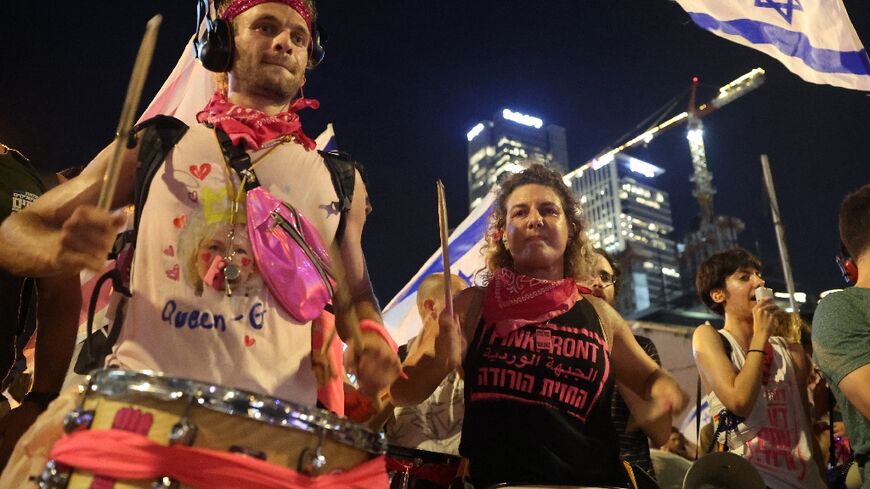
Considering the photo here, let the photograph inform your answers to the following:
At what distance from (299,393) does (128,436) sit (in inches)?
22.2

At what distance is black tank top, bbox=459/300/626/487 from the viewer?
2.75m

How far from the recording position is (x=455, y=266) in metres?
7.98

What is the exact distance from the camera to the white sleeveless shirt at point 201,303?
5.82 ft

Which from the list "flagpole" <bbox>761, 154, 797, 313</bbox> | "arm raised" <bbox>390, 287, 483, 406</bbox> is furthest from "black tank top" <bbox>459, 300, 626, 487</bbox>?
"flagpole" <bbox>761, 154, 797, 313</bbox>

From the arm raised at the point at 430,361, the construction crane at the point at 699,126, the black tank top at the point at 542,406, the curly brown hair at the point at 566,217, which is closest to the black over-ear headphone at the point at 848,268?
the curly brown hair at the point at 566,217

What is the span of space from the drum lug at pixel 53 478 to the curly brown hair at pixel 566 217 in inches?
98.1

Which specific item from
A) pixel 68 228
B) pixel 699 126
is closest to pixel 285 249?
pixel 68 228

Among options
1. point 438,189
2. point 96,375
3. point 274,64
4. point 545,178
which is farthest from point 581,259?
point 96,375

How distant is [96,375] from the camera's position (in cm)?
146

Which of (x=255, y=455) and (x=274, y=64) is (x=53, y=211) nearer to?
(x=274, y=64)

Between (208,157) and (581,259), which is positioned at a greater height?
(581,259)

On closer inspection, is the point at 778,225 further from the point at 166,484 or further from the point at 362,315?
the point at 166,484

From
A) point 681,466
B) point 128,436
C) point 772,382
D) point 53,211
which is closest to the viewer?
point 128,436

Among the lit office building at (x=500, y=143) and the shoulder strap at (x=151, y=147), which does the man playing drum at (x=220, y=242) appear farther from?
the lit office building at (x=500, y=143)
